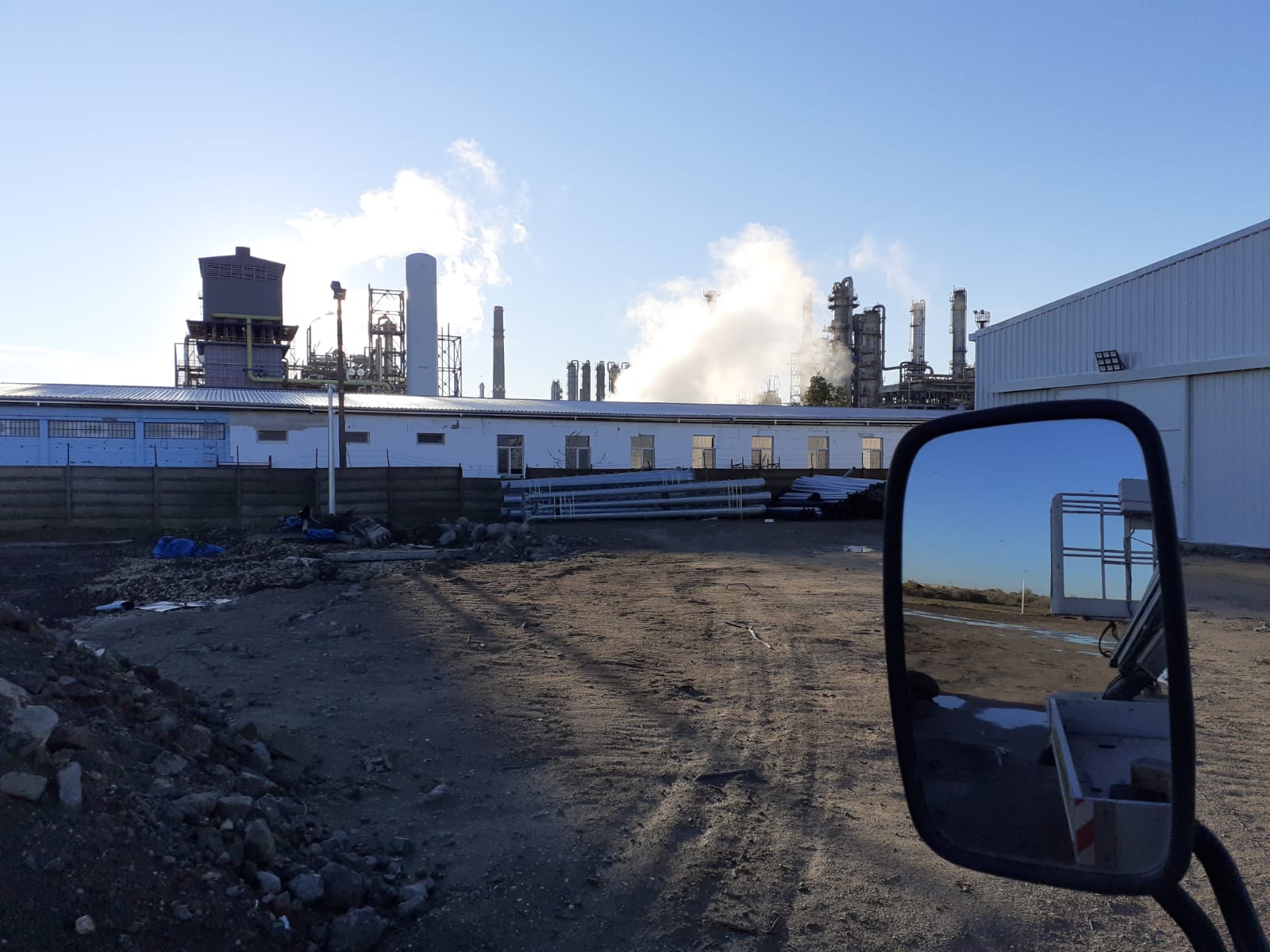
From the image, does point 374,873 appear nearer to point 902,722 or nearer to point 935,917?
point 935,917

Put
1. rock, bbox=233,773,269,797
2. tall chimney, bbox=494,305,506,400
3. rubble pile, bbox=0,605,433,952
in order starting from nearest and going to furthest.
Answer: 1. rubble pile, bbox=0,605,433,952
2. rock, bbox=233,773,269,797
3. tall chimney, bbox=494,305,506,400

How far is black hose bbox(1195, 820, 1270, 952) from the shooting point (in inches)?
54.6

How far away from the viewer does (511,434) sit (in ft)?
111

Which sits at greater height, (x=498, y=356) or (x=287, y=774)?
(x=498, y=356)

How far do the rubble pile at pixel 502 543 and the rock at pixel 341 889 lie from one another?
14424mm

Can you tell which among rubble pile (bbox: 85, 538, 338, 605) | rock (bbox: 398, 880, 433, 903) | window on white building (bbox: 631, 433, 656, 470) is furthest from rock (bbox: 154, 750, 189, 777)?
window on white building (bbox: 631, 433, 656, 470)

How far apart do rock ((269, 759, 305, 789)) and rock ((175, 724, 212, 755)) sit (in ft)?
1.31

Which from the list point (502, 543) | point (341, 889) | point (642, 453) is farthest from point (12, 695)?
point (642, 453)

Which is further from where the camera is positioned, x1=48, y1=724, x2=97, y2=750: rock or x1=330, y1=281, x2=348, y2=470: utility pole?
x1=330, y1=281, x2=348, y2=470: utility pole

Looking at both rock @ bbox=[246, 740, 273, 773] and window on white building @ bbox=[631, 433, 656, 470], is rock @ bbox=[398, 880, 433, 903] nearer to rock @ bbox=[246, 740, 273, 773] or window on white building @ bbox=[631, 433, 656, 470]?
rock @ bbox=[246, 740, 273, 773]

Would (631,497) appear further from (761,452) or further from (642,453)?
(761,452)

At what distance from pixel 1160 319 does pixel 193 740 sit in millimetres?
20416

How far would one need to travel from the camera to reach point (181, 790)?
4.02 m

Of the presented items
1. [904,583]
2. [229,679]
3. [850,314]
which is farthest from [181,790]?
[850,314]
